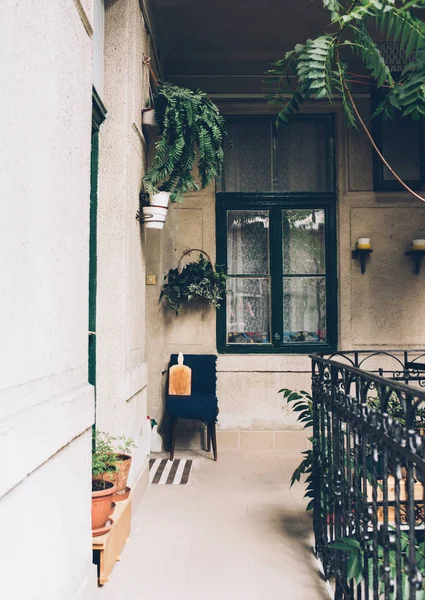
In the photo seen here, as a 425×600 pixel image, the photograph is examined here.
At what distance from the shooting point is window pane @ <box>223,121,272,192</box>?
5312 millimetres

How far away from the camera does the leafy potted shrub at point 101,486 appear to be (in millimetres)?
2365

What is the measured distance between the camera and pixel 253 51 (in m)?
5.08

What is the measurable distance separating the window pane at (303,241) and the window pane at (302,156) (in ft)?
0.89

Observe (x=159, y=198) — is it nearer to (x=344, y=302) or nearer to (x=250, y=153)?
(x=250, y=153)

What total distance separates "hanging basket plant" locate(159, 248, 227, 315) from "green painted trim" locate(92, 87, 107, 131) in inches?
78.7

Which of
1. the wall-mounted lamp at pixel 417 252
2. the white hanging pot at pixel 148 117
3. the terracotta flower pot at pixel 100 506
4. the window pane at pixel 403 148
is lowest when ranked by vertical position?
the terracotta flower pot at pixel 100 506

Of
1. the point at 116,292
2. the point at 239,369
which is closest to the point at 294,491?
the point at 239,369

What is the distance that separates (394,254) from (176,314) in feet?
7.34

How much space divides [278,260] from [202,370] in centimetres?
135

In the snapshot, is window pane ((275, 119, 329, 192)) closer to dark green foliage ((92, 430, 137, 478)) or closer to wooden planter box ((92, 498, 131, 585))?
dark green foliage ((92, 430, 137, 478))

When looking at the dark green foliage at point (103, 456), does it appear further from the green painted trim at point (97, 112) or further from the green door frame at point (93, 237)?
the green painted trim at point (97, 112)

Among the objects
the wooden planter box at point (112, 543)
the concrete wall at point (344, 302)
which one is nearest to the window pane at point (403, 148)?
the concrete wall at point (344, 302)

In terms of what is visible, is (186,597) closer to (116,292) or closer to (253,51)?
(116,292)

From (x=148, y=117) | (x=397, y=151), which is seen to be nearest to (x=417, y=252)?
(x=397, y=151)
